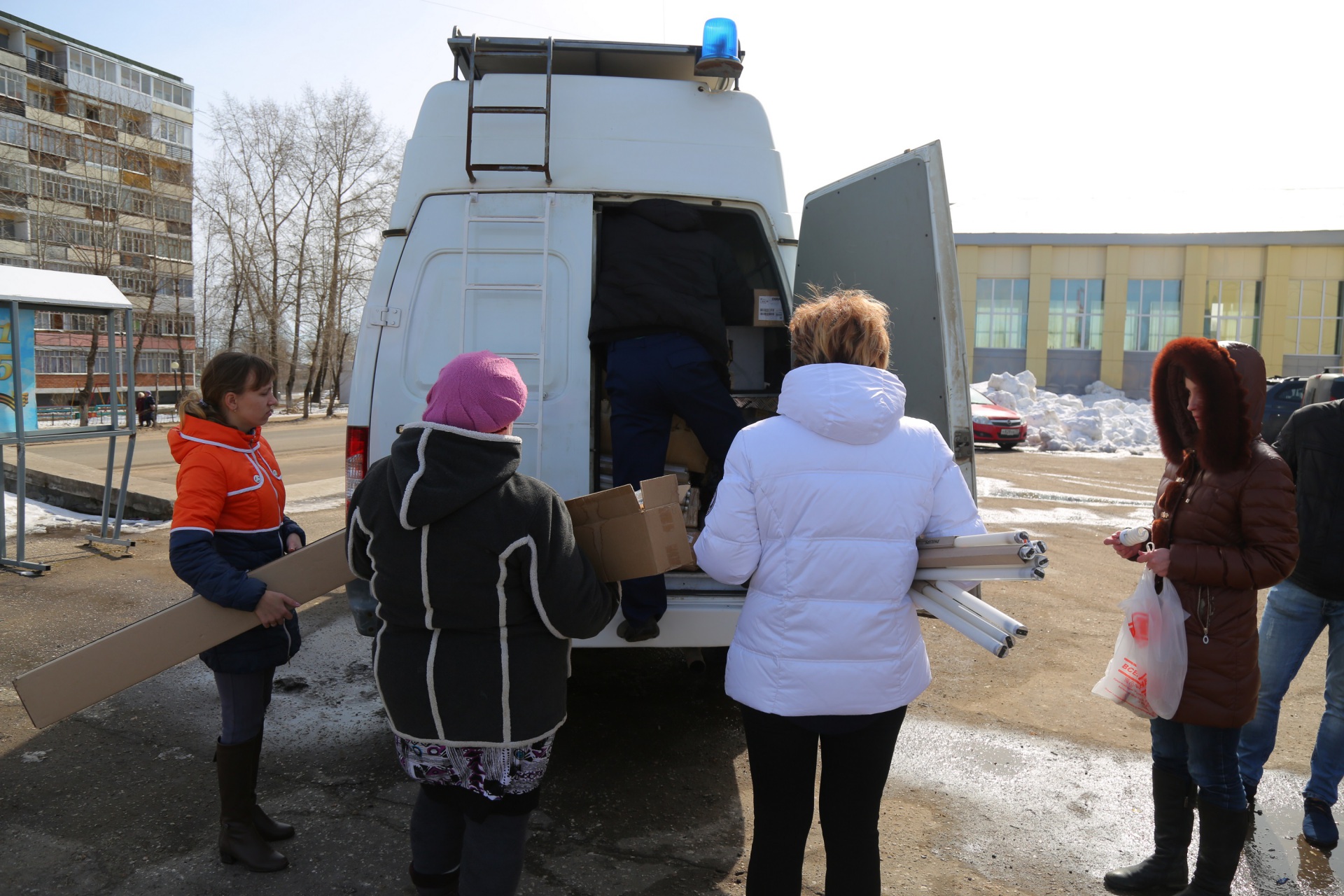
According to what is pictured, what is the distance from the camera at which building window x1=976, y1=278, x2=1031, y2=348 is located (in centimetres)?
3647

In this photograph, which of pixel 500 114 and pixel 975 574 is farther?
pixel 500 114

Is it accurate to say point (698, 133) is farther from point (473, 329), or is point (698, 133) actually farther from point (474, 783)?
point (474, 783)

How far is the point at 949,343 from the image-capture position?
3.67 metres

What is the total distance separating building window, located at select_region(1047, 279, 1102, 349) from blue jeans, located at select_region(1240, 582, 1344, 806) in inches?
1427

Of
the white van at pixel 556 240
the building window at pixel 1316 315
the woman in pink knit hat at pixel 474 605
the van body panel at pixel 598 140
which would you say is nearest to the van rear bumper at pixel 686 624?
the white van at pixel 556 240

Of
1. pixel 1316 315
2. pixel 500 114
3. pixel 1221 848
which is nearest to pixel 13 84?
pixel 500 114

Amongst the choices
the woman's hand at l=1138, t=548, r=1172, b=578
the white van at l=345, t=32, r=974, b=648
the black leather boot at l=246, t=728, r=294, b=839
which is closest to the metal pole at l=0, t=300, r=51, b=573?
the white van at l=345, t=32, r=974, b=648

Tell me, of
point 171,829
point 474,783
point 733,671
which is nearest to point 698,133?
point 733,671

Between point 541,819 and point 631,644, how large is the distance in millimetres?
724

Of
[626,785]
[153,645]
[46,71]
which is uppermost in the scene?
[46,71]

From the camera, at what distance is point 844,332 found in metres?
2.22

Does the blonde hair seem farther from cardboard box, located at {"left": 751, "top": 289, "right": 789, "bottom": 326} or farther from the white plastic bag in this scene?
cardboard box, located at {"left": 751, "top": 289, "right": 789, "bottom": 326}

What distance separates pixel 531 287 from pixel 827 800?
7.94 ft

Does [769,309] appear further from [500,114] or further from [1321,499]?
[1321,499]
